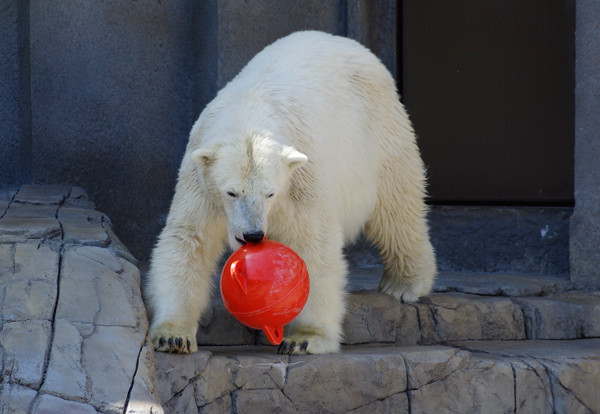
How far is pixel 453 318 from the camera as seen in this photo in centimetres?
460

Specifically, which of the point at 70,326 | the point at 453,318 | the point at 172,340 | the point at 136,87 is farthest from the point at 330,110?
the point at 136,87

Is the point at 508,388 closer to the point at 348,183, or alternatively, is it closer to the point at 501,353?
the point at 501,353

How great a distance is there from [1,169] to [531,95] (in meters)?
3.46

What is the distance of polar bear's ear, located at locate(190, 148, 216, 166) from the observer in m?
3.52

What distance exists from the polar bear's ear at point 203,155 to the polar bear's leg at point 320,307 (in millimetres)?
552

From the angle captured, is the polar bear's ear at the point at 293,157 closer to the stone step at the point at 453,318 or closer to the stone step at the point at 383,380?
the stone step at the point at 383,380

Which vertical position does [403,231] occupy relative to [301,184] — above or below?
below

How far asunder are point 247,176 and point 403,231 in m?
1.53

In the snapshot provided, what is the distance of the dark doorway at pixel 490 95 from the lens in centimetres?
605

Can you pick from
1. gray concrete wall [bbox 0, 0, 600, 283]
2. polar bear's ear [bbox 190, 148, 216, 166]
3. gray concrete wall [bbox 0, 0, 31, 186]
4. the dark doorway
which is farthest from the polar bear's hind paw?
the dark doorway

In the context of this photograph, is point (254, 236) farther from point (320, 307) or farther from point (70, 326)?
point (70, 326)

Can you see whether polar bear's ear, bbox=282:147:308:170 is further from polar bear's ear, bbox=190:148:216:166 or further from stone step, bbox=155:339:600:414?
stone step, bbox=155:339:600:414

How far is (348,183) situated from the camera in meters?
4.25

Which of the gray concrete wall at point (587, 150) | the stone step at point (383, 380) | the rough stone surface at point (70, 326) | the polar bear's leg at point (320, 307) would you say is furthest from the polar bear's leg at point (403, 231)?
the rough stone surface at point (70, 326)
